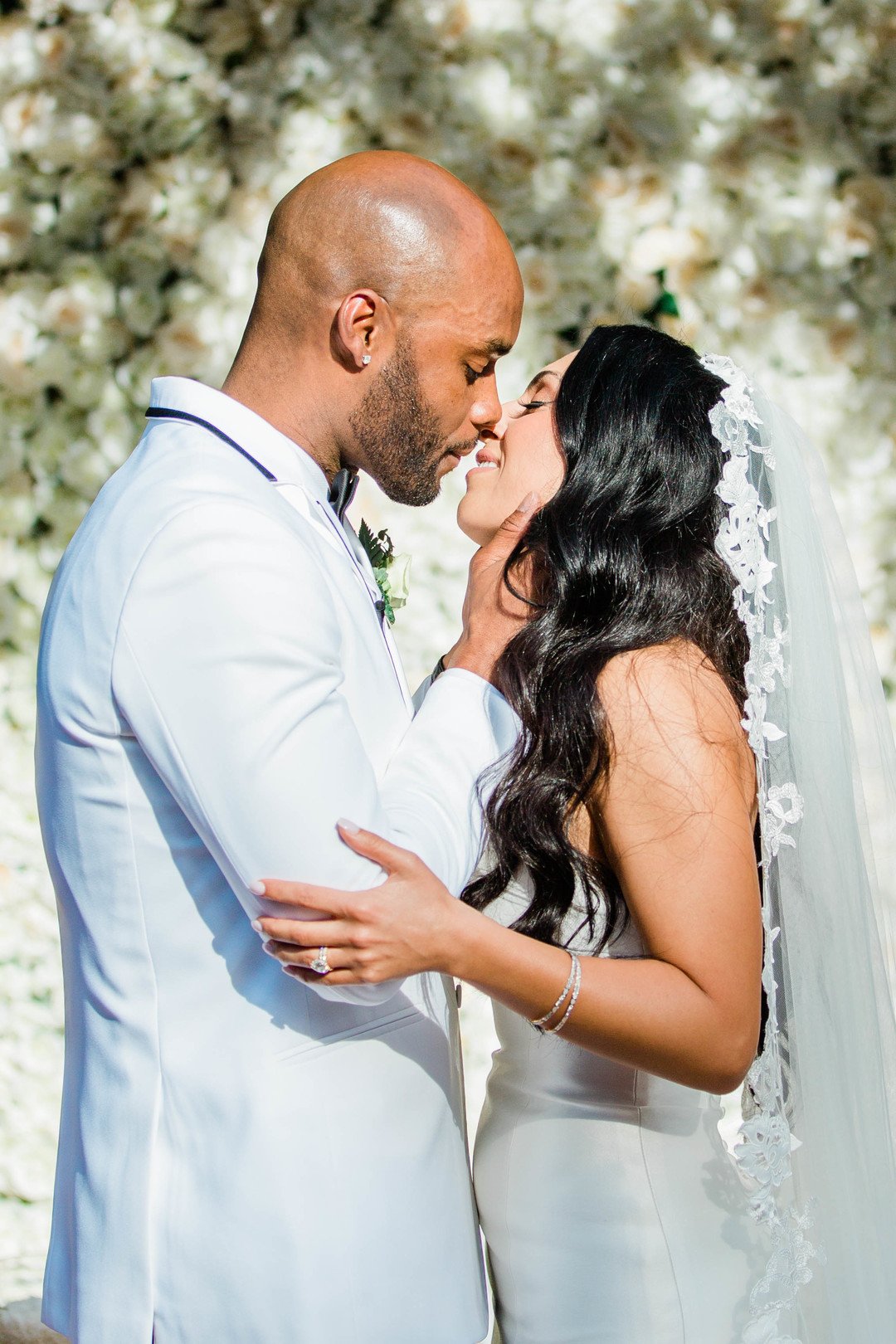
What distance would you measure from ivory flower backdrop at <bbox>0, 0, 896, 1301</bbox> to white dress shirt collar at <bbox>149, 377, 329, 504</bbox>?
8.48 ft

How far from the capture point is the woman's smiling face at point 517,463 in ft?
7.56

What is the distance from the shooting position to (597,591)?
2150 mm

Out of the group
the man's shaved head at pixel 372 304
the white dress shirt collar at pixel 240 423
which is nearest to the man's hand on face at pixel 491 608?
the man's shaved head at pixel 372 304

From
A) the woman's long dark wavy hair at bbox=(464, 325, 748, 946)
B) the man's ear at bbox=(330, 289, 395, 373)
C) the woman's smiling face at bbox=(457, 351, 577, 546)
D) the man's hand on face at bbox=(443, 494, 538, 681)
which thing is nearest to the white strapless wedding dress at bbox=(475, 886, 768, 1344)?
the woman's long dark wavy hair at bbox=(464, 325, 748, 946)

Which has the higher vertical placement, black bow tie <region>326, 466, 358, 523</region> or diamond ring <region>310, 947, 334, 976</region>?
black bow tie <region>326, 466, 358, 523</region>

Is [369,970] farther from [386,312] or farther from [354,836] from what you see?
[386,312]

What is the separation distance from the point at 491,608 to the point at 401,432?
365 millimetres

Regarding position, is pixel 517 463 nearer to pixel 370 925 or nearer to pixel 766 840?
pixel 766 840

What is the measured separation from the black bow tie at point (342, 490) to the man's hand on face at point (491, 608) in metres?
0.26

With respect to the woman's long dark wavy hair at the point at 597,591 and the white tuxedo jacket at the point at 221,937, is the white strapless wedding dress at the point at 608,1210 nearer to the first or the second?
the woman's long dark wavy hair at the point at 597,591

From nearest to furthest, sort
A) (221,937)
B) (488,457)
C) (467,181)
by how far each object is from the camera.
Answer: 1. (221,937)
2. (488,457)
3. (467,181)

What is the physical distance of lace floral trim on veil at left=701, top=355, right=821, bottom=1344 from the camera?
77.5 inches

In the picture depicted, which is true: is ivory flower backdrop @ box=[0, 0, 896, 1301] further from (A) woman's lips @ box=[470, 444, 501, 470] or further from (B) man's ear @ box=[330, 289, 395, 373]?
(B) man's ear @ box=[330, 289, 395, 373]

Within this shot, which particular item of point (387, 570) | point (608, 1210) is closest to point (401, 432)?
point (387, 570)
